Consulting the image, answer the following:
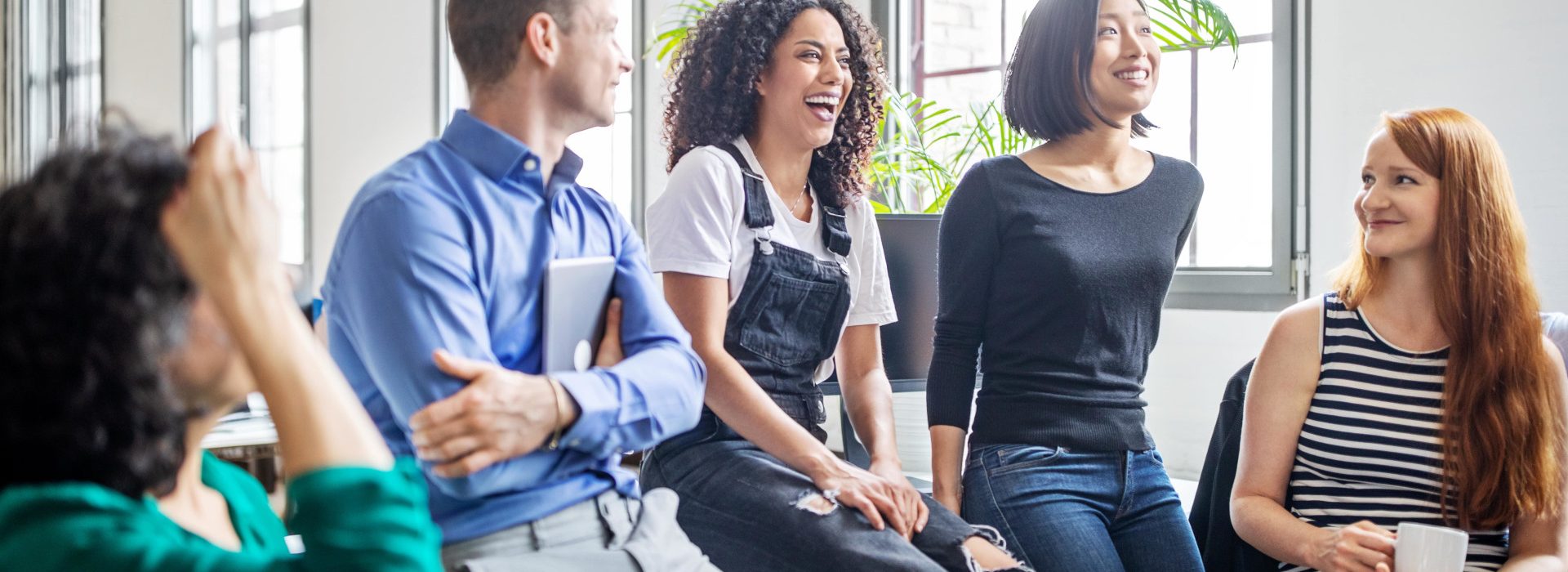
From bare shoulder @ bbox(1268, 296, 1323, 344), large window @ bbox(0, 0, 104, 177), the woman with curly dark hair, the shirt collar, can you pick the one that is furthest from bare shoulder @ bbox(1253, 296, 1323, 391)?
large window @ bbox(0, 0, 104, 177)

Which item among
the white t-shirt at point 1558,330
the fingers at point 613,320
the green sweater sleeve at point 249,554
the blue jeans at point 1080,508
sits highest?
the fingers at point 613,320

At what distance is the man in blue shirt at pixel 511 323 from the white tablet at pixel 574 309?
3 centimetres

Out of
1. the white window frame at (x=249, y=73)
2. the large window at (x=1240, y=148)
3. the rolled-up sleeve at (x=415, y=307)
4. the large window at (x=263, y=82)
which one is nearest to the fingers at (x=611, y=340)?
the rolled-up sleeve at (x=415, y=307)

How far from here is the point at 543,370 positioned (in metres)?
1.25

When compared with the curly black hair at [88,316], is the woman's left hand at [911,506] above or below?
below

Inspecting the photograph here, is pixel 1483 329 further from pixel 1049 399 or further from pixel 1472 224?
pixel 1049 399

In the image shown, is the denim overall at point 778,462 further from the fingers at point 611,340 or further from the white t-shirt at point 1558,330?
the white t-shirt at point 1558,330

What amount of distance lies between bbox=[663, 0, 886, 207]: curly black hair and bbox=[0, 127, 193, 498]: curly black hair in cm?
115

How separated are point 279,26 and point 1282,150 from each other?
5.75 meters

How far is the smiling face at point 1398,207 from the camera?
5.54ft

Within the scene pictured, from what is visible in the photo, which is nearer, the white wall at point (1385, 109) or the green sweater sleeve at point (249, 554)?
the green sweater sleeve at point (249, 554)

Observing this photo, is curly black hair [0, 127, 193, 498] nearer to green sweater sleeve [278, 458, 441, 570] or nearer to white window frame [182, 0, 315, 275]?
green sweater sleeve [278, 458, 441, 570]

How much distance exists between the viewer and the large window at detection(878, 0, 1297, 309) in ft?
10.4

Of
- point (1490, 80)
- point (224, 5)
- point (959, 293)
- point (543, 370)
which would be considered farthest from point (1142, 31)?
→ point (224, 5)
